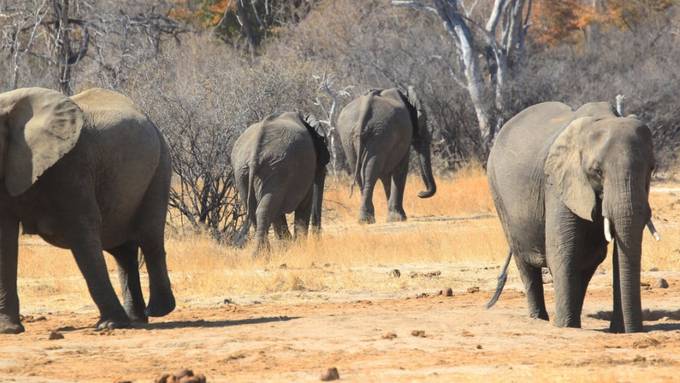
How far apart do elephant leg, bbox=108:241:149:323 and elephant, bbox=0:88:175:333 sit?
0.44 metres

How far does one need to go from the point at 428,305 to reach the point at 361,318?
1.56 metres

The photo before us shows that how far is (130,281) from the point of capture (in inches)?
454

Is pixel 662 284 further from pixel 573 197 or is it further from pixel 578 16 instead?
pixel 578 16

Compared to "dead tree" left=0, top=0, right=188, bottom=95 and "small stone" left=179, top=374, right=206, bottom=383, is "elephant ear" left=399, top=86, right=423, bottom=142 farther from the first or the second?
"small stone" left=179, top=374, right=206, bottom=383

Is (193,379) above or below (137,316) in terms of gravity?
above

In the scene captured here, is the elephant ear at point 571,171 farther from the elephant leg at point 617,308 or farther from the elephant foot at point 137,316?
the elephant foot at point 137,316

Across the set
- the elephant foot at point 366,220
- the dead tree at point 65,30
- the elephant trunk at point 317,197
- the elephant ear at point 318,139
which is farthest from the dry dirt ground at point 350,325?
the dead tree at point 65,30

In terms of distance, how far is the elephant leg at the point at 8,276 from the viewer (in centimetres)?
1028

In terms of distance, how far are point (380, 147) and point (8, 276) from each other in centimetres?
1123

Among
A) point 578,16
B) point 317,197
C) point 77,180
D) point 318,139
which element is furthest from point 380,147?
point 578,16

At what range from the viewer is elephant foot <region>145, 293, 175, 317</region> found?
11.3 meters

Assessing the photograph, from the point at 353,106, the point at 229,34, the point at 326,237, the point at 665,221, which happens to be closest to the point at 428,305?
the point at 326,237

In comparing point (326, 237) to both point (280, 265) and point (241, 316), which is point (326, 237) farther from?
point (241, 316)

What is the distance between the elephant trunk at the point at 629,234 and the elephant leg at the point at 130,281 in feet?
12.8
